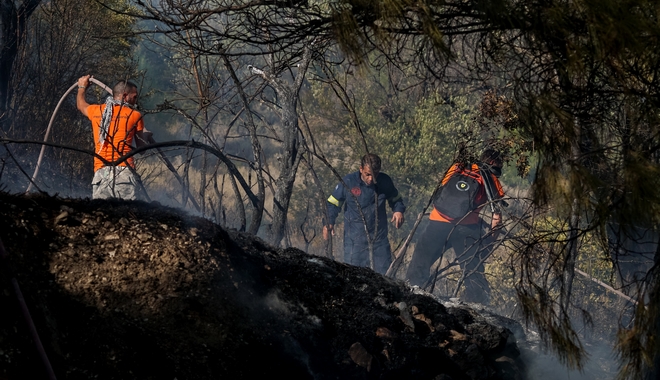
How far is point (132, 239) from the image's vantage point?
13.0ft

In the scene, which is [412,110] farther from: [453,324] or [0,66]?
[453,324]

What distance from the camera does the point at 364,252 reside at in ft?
29.4

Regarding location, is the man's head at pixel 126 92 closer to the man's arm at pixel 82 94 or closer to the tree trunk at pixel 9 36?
the man's arm at pixel 82 94

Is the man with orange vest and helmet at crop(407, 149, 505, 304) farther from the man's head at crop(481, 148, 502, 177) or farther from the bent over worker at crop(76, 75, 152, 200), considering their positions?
the bent over worker at crop(76, 75, 152, 200)

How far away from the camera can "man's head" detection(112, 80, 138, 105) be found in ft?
20.1

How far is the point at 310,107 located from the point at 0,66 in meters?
8.26

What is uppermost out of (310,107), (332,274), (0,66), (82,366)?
(310,107)

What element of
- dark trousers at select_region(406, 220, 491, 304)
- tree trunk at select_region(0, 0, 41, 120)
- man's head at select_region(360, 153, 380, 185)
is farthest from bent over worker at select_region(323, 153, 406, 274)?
tree trunk at select_region(0, 0, 41, 120)

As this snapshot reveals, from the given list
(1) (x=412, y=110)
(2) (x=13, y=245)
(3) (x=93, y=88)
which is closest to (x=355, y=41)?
(2) (x=13, y=245)

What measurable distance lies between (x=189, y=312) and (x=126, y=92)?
10.4 ft

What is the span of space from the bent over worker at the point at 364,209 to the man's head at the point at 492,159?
1617 millimetres

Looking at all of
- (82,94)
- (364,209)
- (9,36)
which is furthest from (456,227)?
(9,36)

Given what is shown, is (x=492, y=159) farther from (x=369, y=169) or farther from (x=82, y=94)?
(x=82, y=94)

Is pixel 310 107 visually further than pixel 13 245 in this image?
Yes
